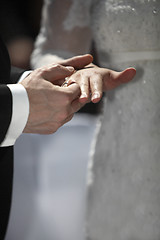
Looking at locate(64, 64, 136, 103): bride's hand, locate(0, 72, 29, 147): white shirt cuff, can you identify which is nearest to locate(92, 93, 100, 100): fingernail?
locate(64, 64, 136, 103): bride's hand

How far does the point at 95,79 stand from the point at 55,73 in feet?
0.23

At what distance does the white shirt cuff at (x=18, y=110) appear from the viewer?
0.48 meters

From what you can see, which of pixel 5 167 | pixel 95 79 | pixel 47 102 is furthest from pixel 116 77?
pixel 5 167

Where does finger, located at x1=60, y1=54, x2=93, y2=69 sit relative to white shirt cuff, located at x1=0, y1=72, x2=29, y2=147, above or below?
above

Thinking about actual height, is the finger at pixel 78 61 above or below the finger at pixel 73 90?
above

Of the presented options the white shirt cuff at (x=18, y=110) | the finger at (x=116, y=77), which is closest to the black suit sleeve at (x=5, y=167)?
the white shirt cuff at (x=18, y=110)

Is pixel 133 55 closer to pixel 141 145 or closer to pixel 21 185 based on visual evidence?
pixel 141 145

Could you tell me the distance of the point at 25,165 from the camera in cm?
144

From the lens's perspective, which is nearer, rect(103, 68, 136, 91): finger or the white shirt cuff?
the white shirt cuff

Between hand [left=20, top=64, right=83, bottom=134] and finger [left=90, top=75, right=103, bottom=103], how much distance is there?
3 cm

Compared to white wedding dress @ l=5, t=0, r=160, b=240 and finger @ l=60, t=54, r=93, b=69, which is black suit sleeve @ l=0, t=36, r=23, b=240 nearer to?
finger @ l=60, t=54, r=93, b=69

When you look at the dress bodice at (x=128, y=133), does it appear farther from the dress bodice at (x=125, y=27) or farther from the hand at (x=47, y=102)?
the hand at (x=47, y=102)

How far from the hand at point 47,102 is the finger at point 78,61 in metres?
0.08

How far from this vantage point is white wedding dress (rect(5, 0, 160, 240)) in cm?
62
